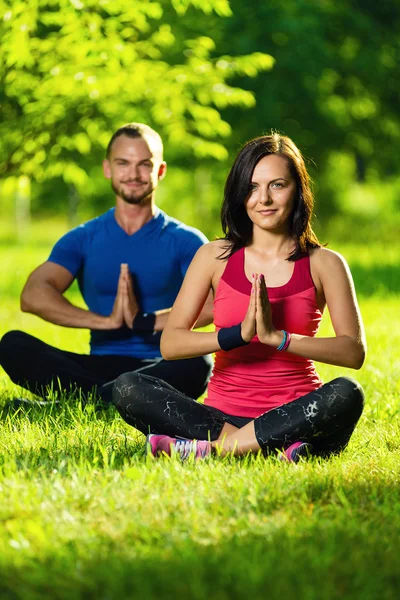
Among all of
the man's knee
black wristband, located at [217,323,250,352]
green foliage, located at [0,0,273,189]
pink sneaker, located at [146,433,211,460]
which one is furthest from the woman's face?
green foliage, located at [0,0,273,189]

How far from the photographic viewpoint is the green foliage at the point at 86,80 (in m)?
8.73

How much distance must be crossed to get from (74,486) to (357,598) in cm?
130

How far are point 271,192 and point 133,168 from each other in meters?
1.61

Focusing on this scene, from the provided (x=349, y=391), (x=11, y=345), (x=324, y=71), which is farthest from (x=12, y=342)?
(x=324, y=71)

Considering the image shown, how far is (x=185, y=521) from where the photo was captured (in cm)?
339

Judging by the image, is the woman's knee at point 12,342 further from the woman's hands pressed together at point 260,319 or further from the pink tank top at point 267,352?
the woman's hands pressed together at point 260,319

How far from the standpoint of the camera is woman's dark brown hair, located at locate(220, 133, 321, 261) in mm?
4535

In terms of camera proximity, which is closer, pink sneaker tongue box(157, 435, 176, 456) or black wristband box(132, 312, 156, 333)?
pink sneaker tongue box(157, 435, 176, 456)

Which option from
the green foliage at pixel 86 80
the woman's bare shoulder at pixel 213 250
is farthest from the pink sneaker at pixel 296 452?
the green foliage at pixel 86 80

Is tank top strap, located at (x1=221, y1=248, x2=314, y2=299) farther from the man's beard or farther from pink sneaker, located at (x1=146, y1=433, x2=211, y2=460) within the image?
the man's beard

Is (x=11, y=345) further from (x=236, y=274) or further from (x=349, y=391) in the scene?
(x=349, y=391)

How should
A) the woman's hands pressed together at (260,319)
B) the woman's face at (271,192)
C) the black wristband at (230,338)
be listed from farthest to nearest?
1. the woman's face at (271,192)
2. the black wristband at (230,338)
3. the woman's hands pressed together at (260,319)

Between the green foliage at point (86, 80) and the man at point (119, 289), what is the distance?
2.49 metres

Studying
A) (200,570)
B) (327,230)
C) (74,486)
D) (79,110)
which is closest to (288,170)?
(74,486)
